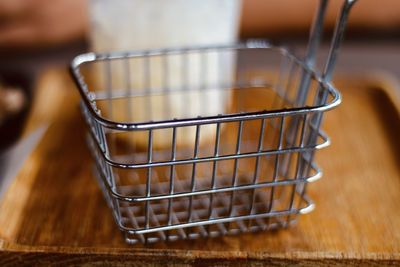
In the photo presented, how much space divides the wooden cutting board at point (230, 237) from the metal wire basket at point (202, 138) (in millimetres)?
17

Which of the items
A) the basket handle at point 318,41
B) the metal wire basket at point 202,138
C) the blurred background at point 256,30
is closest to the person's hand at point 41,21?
the blurred background at point 256,30

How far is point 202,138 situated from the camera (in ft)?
1.83

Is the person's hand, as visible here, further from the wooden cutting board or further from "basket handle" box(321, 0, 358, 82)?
"basket handle" box(321, 0, 358, 82)

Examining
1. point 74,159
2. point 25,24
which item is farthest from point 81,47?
point 74,159

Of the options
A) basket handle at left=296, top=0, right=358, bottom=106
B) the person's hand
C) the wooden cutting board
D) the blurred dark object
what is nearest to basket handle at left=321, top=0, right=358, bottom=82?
basket handle at left=296, top=0, right=358, bottom=106

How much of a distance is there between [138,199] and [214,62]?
22 cm

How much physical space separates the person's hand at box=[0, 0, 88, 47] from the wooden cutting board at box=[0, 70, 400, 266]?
0.18 m

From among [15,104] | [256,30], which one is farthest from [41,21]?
[256,30]

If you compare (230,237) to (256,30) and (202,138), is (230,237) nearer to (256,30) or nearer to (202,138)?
(202,138)

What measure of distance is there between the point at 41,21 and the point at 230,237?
0.48 metres

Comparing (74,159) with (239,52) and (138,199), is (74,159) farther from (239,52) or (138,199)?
(239,52)

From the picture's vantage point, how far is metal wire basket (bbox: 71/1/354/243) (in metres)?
0.40

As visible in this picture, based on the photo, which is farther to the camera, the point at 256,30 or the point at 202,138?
the point at 256,30

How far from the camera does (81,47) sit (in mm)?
798
